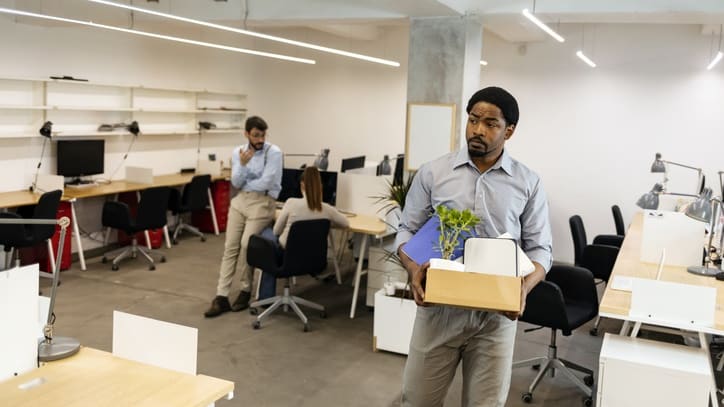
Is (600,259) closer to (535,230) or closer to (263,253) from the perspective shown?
(263,253)

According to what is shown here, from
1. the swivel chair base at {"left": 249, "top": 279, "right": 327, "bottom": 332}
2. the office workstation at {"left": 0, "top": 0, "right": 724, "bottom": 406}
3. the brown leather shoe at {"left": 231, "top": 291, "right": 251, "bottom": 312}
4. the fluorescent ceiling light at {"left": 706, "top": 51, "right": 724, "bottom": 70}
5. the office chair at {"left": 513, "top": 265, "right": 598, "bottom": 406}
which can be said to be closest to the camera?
the office chair at {"left": 513, "top": 265, "right": 598, "bottom": 406}

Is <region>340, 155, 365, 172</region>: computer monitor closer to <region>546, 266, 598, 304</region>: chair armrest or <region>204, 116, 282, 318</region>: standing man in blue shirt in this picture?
<region>204, 116, 282, 318</region>: standing man in blue shirt

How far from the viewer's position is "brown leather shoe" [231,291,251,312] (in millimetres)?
5906

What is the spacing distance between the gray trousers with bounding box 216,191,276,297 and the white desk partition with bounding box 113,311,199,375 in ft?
10.0

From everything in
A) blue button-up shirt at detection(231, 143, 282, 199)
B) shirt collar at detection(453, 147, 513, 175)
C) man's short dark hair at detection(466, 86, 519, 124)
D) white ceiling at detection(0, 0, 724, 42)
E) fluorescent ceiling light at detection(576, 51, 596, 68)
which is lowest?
blue button-up shirt at detection(231, 143, 282, 199)

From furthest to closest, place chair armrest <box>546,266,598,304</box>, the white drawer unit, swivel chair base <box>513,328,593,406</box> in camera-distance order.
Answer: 1. chair armrest <box>546,266,598,304</box>
2. swivel chair base <box>513,328,593,406</box>
3. the white drawer unit

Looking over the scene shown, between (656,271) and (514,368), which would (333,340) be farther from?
(656,271)

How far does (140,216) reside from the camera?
7344mm

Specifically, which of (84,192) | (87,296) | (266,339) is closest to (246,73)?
(84,192)

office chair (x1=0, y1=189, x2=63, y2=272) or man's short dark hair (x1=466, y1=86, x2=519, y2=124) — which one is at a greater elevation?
man's short dark hair (x1=466, y1=86, x2=519, y2=124)

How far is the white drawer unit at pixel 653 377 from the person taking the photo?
10.6ft

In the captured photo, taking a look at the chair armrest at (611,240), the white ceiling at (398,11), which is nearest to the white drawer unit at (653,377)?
the white ceiling at (398,11)

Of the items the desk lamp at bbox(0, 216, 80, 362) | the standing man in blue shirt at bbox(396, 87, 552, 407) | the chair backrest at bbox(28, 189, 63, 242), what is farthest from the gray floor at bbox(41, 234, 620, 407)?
the standing man in blue shirt at bbox(396, 87, 552, 407)

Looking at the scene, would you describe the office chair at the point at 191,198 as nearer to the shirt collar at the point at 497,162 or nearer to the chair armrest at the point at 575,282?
the chair armrest at the point at 575,282
